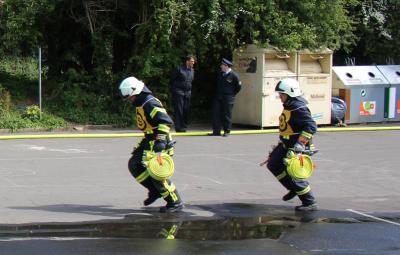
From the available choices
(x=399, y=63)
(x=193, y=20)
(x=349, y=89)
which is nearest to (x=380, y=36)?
(x=399, y=63)

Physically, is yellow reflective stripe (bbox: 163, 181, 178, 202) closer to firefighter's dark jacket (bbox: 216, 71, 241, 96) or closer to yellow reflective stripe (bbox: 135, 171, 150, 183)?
yellow reflective stripe (bbox: 135, 171, 150, 183)

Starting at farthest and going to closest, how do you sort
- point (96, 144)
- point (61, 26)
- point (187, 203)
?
point (61, 26) → point (96, 144) → point (187, 203)

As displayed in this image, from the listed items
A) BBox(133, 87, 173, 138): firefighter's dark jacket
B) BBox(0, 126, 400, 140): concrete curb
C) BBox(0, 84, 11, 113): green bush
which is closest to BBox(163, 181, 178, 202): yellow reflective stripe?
BBox(133, 87, 173, 138): firefighter's dark jacket

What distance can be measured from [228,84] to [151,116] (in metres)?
7.61

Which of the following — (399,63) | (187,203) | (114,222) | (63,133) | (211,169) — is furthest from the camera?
(399,63)

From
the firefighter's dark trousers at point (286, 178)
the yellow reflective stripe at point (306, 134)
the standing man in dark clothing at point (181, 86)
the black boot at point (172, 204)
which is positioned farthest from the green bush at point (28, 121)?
the yellow reflective stripe at point (306, 134)

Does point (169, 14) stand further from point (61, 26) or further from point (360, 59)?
point (360, 59)

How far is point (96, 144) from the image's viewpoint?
1398 cm

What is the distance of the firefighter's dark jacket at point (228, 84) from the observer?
605 inches

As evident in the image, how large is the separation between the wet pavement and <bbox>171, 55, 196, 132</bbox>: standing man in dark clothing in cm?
184

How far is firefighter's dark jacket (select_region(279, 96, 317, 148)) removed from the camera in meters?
8.27

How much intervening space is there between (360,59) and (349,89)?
14.5ft

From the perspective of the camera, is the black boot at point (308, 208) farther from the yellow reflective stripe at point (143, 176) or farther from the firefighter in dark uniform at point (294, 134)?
the yellow reflective stripe at point (143, 176)

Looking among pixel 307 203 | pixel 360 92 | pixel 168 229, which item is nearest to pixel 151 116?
pixel 168 229
